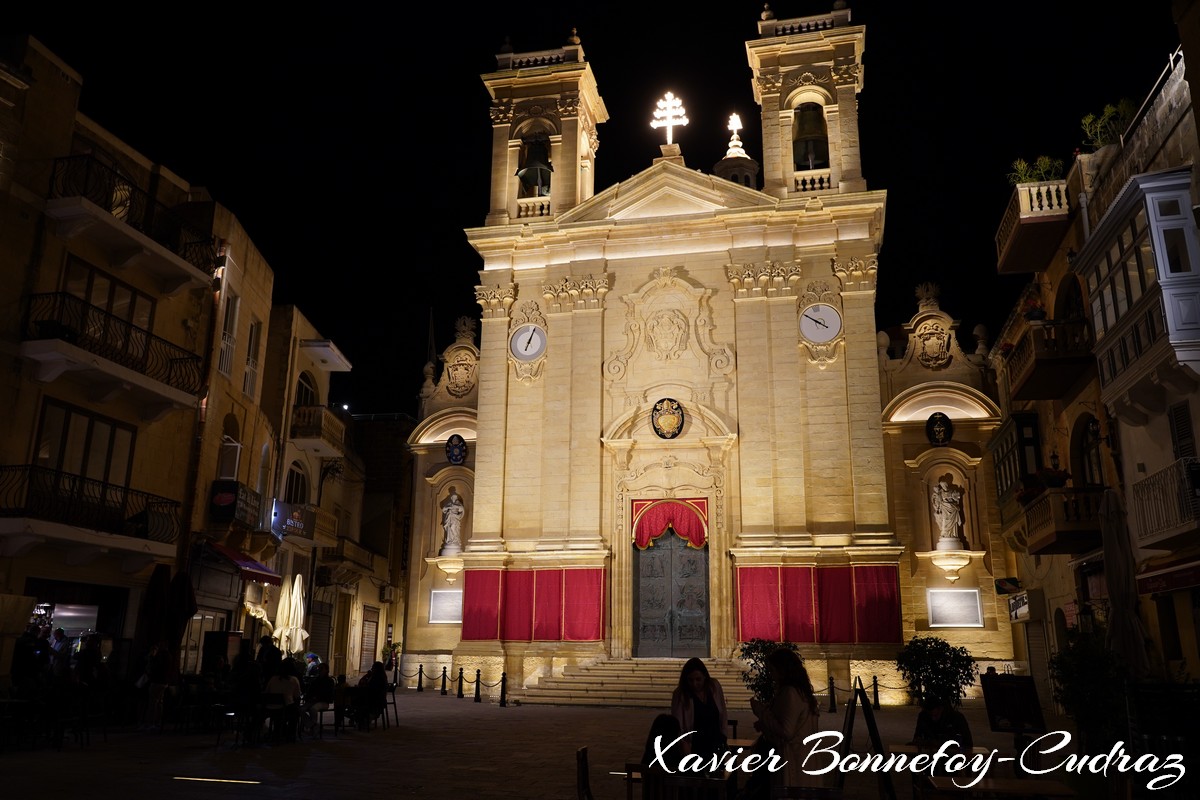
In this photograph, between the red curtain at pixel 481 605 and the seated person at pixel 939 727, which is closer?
the seated person at pixel 939 727

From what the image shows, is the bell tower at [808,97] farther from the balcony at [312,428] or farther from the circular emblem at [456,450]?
the balcony at [312,428]

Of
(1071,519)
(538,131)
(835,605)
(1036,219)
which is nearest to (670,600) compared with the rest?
(835,605)

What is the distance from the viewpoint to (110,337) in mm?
16875

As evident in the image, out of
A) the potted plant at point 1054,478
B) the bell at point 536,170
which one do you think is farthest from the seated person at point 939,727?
the bell at point 536,170

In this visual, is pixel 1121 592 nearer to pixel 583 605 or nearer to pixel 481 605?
pixel 583 605

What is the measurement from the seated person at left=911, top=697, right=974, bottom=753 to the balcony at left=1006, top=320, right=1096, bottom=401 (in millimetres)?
10241

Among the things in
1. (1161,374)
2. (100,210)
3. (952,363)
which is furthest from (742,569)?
(100,210)

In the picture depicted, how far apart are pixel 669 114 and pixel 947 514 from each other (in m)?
14.5

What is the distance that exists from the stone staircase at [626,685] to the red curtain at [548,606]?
132cm

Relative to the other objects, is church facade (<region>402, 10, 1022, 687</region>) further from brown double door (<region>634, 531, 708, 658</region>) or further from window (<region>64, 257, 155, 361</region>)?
window (<region>64, 257, 155, 361</region>)

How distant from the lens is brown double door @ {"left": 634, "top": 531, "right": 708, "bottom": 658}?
23828 millimetres

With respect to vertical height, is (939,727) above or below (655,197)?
below

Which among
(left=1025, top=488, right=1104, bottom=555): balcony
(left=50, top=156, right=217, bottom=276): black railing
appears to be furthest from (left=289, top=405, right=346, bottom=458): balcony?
(left=1025, top=488, right=1104, bottom=555): balcony

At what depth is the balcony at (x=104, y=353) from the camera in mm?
15289
